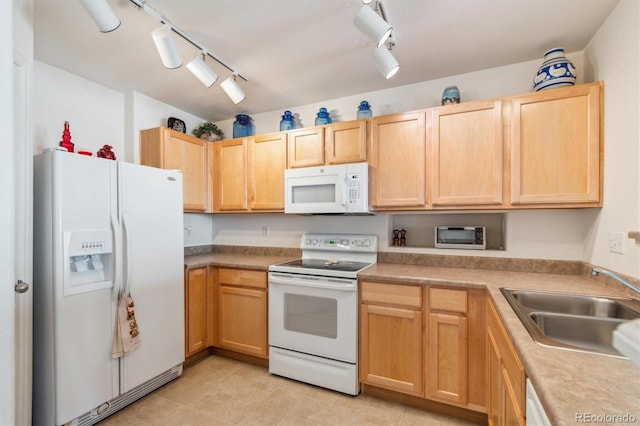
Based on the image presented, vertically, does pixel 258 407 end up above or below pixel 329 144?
below

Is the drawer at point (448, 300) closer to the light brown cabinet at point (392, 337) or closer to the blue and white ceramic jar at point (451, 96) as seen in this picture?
the light brown cabinet at point (392, 337)

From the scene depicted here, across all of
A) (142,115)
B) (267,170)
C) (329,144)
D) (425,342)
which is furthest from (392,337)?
(142,115)

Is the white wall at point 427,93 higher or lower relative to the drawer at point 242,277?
higher

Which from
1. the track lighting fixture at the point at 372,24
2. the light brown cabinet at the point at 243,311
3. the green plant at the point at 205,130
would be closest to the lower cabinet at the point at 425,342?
the light brown cabinet at the point at 243,311

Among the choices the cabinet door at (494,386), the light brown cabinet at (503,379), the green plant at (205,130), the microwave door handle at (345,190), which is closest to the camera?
the light brown cabinet at (503,379)

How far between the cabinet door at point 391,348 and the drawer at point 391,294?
0.04 m

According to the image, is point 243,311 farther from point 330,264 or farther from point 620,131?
point 620,131

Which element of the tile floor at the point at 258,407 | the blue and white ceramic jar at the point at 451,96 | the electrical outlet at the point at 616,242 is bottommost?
the tile floor at the point at 258,407

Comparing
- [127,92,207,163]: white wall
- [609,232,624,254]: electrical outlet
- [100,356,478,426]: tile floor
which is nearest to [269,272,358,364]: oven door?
[100,356,478,426]: tile floor

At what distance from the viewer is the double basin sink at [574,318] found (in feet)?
3.63

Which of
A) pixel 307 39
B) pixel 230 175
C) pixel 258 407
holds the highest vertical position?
pixel 307 39

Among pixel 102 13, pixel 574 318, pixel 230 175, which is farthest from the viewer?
pixel 230 175

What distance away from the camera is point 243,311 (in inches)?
102

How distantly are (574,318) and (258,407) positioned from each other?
1.94 metres
